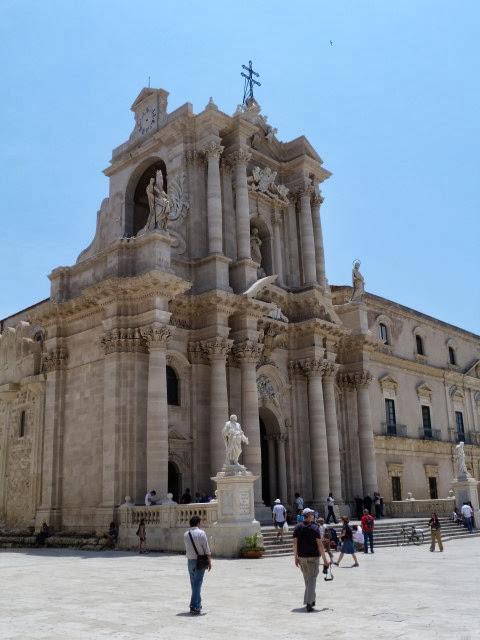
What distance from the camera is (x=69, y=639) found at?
821 centimetres

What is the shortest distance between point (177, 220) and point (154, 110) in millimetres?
6469

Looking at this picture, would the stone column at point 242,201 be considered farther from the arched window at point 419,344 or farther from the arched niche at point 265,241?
the arched window at point 419,344

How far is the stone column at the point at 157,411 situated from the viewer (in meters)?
22.8

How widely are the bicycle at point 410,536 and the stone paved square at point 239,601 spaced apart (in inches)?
260

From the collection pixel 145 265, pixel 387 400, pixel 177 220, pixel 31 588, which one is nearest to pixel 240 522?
pixel 31 588

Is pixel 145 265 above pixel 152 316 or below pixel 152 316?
above

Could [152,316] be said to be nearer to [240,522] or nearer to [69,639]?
[240,522]

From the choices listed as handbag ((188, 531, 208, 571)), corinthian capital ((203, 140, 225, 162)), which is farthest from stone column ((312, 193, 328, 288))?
handbag ((188, 531, 208, 571))

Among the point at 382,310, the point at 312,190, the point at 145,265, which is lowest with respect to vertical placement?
the point at 145,265

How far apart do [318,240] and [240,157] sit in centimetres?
678

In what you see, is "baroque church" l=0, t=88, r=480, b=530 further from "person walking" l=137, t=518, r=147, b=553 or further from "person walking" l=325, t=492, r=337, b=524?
"person walking" l=137, t=518, r=147, b=553

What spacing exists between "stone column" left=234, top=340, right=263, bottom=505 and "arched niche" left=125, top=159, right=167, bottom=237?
27.6 feet

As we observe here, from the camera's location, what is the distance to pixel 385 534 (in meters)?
→ 25.4

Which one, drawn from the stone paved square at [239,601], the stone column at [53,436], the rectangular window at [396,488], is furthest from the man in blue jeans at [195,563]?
the rectangular window at [396,488]
